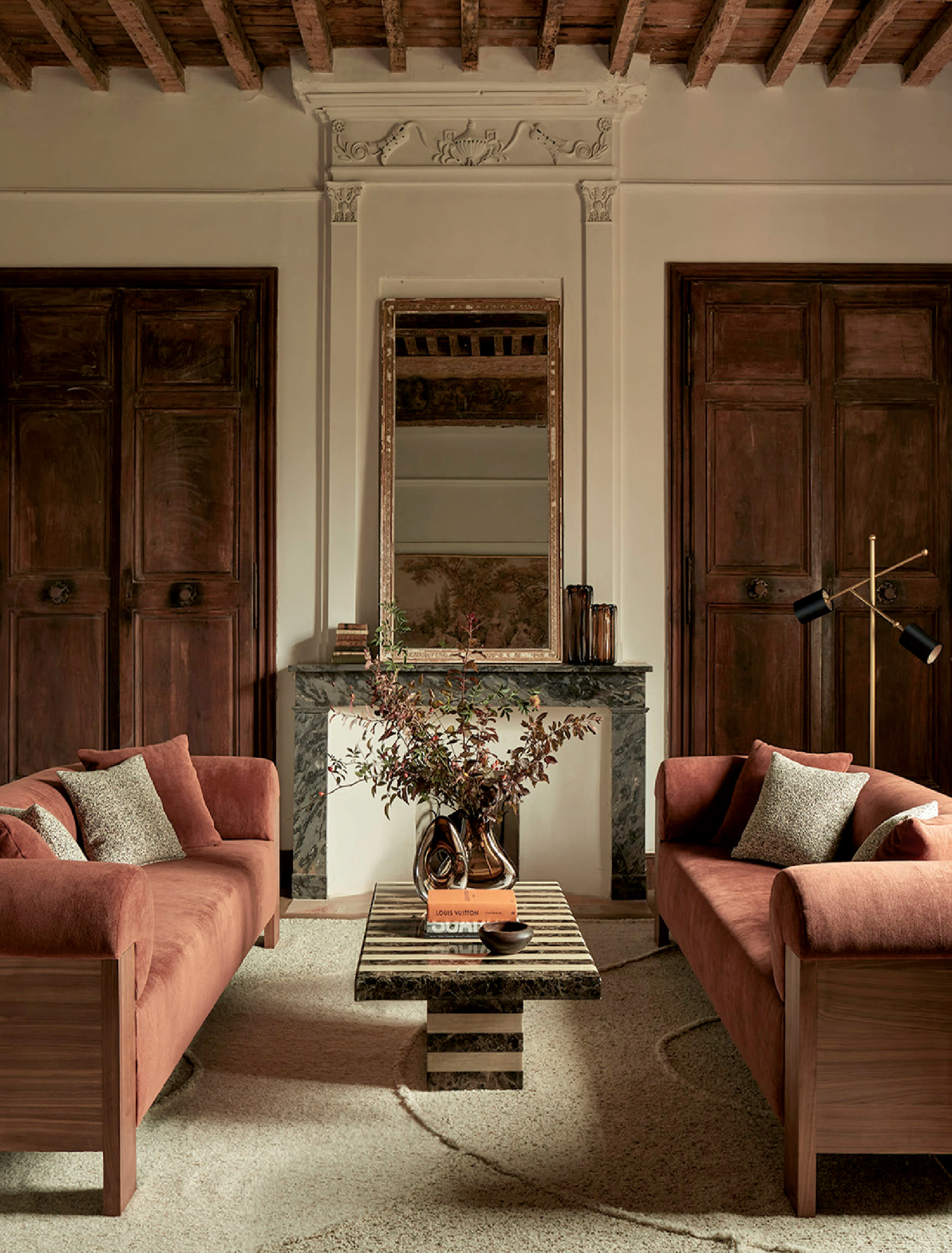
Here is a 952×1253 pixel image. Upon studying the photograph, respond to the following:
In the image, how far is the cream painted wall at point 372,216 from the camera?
15.2ft

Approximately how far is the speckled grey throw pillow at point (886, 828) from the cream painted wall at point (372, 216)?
7.21 feet

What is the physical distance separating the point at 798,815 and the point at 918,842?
3.08 feet

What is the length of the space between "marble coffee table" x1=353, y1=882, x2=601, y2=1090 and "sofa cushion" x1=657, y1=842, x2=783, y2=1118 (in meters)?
0.34

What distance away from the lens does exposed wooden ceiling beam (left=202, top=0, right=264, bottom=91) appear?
13.4ft

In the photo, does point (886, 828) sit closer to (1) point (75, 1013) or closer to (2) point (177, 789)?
(1) point (75, 1013)

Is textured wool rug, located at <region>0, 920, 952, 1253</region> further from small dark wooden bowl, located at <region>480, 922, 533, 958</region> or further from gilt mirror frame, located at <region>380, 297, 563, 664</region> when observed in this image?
gilt mirror frame, located at <region>380, 297, 563, 664</region>

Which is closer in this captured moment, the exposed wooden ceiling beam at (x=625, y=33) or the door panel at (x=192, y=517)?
the exposed wooden ceiling beam at (x=625, y=33)

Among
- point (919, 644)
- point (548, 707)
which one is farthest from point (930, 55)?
point (548, 707)

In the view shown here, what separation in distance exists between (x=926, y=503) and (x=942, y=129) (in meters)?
1.69

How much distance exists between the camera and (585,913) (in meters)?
4.18

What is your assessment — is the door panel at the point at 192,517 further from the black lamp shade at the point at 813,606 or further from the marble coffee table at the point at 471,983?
the black lamp shade at the point at 813,606

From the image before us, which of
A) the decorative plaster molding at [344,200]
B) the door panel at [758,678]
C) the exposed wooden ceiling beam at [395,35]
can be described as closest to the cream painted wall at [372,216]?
the decorative plaster molding at [344,200]

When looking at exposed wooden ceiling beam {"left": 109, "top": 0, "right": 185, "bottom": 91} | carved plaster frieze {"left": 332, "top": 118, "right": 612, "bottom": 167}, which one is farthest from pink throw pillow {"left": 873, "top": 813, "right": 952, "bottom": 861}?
exposed wooden ceiling beam {"left": 109, "top": 0, "right": 185, "bottom": 91}

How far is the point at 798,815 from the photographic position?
3072 mm
